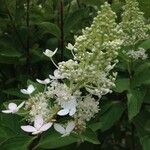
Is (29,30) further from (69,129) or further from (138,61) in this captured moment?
(69,129)

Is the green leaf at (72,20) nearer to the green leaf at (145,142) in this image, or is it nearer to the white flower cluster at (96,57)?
the green leaf at (145,142)

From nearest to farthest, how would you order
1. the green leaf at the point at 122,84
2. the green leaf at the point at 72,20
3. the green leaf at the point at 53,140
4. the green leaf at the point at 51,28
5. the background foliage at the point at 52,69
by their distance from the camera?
the green leaf at the point at 53,140 < the background foliage at the point at 52,69 < the green leaf at the point at 122,84 < the green leaf at the point at 51,28 < the green leaf at the point at 72,20

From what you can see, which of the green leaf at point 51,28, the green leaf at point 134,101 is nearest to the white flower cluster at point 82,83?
the green leaf at point 134,101

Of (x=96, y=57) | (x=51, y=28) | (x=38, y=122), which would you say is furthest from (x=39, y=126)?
(x=51, y=28)

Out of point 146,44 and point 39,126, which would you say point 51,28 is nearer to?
point 146,44

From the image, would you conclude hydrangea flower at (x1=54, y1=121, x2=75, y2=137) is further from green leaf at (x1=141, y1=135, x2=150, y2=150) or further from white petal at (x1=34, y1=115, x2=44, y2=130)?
green leaf at (x1=141, y1=135, x2=150, y2=150)

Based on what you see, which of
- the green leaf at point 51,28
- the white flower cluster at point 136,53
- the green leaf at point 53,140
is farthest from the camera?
the green leaf at point 51,28

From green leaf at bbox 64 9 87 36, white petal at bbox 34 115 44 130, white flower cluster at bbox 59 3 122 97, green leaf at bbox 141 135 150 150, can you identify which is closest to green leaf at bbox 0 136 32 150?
white petal at bbox 34 115 44 130
